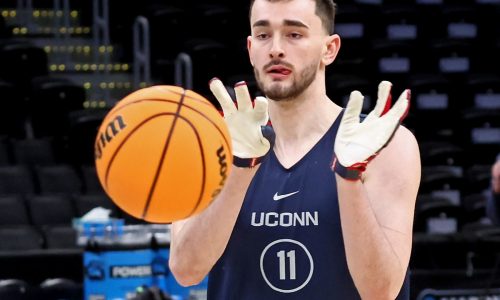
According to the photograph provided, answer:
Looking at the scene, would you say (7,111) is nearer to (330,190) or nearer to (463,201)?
(463,201)

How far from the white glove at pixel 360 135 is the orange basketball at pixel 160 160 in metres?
0.30

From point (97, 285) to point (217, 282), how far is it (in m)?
3.94

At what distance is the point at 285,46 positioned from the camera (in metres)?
3.13

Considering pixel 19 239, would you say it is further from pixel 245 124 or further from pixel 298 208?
pixel 245 124

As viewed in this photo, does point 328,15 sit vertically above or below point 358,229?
above

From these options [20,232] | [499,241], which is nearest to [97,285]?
[20,232]

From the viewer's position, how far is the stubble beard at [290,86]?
3128mm

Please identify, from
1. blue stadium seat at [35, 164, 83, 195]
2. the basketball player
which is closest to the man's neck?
the basketball player

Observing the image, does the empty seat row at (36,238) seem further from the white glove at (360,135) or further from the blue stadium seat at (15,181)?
the white glove at (360,135)

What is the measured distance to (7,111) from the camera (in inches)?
408

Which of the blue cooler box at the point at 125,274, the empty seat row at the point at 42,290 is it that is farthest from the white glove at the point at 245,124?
the empty seat row at the point at 42,290

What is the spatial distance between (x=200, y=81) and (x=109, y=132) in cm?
867

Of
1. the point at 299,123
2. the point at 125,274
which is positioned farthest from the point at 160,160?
the point at 125,274

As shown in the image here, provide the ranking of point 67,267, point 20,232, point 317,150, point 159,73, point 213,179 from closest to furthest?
point 213,179, point 317,150, point 67,267, point 20,232, point 159,73
